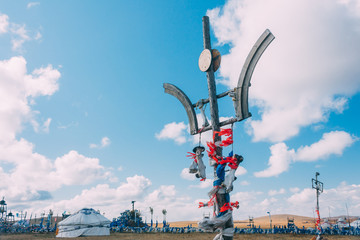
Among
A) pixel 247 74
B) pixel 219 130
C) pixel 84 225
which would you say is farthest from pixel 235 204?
pixel 84 225

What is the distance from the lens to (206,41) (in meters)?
6.47

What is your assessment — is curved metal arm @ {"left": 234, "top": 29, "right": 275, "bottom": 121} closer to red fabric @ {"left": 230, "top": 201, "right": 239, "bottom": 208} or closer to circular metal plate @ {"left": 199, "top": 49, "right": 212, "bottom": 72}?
circular metal plate @ {"left": 199, "top": 49, "right": 212, "bottom": 72}

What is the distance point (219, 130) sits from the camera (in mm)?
5910

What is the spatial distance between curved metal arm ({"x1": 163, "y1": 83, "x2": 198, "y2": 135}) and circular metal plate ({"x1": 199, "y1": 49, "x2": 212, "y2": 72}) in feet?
3.08

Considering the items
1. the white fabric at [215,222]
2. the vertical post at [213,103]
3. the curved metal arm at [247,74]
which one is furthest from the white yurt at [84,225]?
the curved metal arm at [247,74]

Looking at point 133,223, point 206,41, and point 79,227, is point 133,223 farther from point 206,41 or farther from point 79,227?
point 206,41

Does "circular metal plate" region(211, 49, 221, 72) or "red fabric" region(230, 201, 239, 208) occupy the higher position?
"circular metal plate" region(211, 49, 221, 72)

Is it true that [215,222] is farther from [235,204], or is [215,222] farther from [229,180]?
[229,180]

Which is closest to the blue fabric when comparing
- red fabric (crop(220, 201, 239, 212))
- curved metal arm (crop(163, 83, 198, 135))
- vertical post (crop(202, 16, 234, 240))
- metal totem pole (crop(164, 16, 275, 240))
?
metal totem pole (crop(164, 16, 275, 240))

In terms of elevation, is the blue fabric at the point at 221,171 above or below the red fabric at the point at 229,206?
above

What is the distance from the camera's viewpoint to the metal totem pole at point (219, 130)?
5.33m

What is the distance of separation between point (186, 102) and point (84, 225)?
27397 millimetres

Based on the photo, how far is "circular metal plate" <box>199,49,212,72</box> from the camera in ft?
20.3

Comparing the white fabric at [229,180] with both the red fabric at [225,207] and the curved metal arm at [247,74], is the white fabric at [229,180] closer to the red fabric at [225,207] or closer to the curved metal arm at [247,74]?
the red fabric at [225,207]
